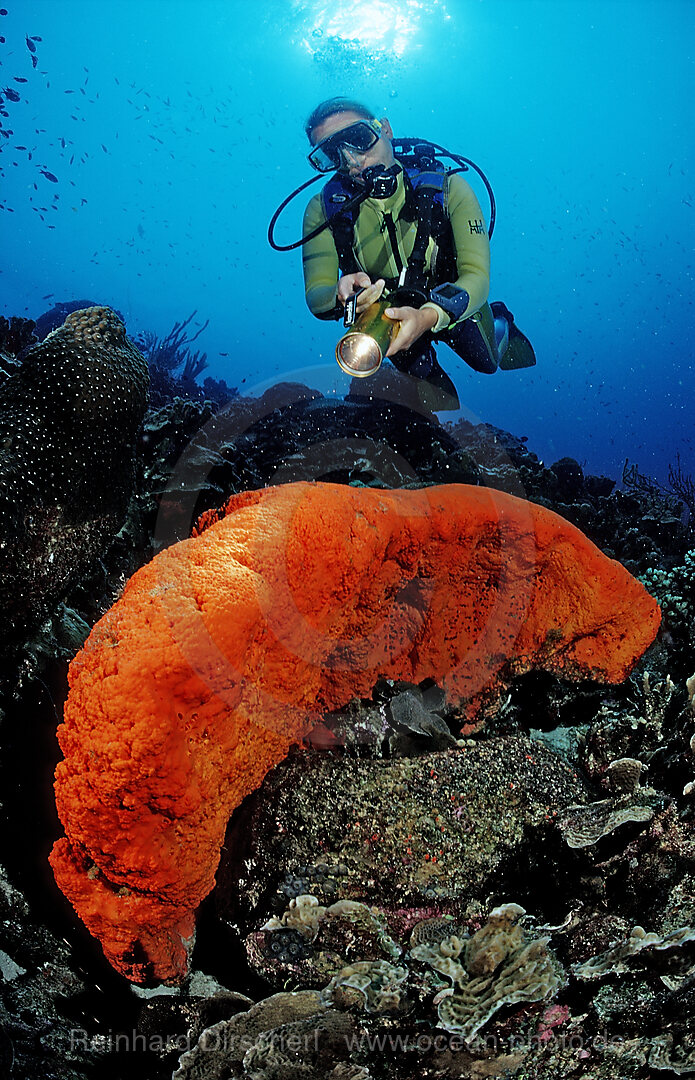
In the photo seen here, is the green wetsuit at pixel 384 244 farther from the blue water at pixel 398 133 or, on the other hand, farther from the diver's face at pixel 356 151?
the blue water at pixel 398 133

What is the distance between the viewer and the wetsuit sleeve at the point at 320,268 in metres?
4.36

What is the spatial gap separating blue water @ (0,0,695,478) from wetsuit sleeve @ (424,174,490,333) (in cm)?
365

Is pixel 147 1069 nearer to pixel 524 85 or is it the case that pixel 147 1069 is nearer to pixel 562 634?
pixel 562 634

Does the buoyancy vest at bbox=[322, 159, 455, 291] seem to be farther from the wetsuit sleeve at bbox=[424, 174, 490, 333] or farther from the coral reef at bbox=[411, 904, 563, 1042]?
the coral reef at bbox=[411, 904, 563, 1042]

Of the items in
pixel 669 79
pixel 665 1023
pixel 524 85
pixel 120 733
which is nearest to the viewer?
pixel 120 733

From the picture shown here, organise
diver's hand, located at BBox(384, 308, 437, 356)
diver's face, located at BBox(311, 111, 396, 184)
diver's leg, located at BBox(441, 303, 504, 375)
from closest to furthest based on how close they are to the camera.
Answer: diver's hand, located at BBox(384, 308, 437, 356)
diver's face, located at BBox(311, 111, 396, 184)
diver's leg, located at BBox(441, 303, 504, 375)

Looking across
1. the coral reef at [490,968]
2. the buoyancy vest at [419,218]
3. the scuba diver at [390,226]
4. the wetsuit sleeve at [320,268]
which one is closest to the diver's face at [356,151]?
the scuba diver at [390,226]

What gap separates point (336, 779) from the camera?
1.97m

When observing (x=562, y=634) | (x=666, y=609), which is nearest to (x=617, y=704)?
(x=562, y=634)

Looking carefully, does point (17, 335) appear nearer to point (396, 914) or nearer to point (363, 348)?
point (363, 348)

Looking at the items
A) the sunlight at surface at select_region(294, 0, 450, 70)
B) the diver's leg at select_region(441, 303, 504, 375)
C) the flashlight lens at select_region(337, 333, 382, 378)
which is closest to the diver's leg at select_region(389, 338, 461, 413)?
the diver's leg at select_region(441, 303, 504, 375)

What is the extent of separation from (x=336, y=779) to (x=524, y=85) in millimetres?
53619

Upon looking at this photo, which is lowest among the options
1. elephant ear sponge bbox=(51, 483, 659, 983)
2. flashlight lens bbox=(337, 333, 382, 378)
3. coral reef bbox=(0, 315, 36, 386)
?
elephant ear sponge bbox=(51, 483, 659, 983)

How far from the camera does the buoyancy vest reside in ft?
14.5
